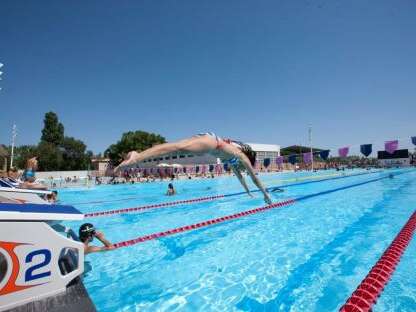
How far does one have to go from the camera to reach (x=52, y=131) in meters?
52.8

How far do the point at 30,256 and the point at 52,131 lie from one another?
5776 centimetres

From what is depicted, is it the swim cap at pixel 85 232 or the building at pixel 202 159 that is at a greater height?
the building at pixel 202 159

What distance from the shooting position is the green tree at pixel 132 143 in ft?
165

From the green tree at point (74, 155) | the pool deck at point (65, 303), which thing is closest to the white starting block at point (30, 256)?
the pool deck at point (65, 303)

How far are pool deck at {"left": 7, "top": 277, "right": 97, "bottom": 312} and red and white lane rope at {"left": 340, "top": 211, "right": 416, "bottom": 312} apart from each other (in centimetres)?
252

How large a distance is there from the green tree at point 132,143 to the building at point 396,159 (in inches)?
2013

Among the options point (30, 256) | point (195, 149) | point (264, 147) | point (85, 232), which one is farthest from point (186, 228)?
point (264, 147)

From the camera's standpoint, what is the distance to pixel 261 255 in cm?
631

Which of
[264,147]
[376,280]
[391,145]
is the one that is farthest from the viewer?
[264,147]

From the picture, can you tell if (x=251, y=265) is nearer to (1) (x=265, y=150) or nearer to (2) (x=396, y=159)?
(1) (x=265, y=150)

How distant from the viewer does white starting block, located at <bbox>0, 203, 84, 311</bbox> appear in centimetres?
234

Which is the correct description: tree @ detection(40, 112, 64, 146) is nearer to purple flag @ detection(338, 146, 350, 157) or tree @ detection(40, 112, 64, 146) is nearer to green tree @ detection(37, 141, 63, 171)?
green tree @ detection(37, 141, 63, 171)

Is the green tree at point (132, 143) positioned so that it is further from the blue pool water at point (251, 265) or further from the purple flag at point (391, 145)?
the blue pool water at point (251, 265)

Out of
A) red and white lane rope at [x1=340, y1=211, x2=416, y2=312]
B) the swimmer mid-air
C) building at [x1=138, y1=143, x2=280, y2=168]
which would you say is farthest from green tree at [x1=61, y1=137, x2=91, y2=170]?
red and white lane rope at [x1=340, y1=211, x2=416, y2=312]
